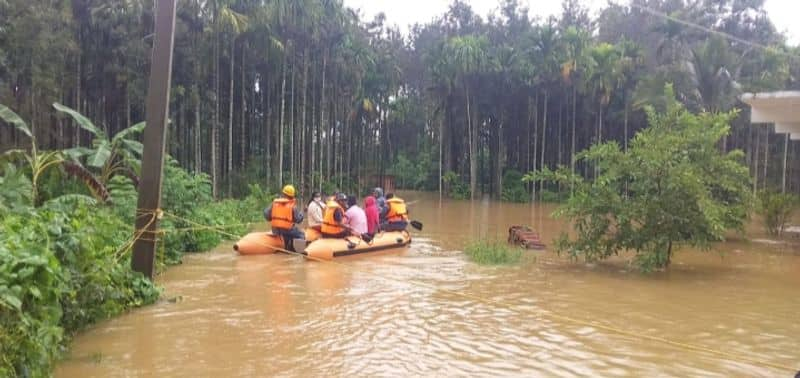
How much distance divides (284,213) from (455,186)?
79.6 feet

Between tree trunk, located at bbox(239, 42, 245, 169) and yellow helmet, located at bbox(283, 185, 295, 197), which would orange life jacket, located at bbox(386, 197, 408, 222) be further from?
tree trunk, located at bbox(239, 42, 245, 169)

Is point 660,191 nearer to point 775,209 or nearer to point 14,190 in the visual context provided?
point 775,209

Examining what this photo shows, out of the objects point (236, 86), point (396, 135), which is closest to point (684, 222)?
point (236, 86)

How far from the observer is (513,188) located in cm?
3594

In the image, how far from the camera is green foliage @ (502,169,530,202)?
34625 mm

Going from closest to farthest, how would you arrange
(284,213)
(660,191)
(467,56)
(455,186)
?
(660,191) → (284,213) → (467,56) → (455,186)

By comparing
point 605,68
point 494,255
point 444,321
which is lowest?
point 444,321

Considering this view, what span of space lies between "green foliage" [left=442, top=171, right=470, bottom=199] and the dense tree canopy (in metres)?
0.18

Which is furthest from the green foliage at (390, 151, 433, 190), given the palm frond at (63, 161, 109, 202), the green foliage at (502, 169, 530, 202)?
the palm frond at (63, 161, 109, 202)

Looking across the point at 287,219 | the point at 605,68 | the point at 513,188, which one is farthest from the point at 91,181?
the point at 513,188

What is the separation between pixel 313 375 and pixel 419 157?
42.2m

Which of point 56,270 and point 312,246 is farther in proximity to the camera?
point 312,246

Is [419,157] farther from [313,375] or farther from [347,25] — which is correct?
[313,375]

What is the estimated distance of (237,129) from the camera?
29.9 meters
